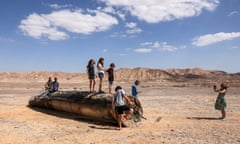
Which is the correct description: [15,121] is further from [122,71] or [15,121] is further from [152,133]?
[122,71]

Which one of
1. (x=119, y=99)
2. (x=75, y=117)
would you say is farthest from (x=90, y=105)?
(x=119, y=99)

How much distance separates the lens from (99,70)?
43.5 feet

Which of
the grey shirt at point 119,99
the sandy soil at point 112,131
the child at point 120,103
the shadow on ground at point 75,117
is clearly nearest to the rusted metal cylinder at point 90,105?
the shadow on ground at point 75,117

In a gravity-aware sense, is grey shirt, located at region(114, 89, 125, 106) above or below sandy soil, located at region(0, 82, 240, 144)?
above

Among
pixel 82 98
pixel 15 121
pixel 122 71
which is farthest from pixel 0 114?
pixel 122 71

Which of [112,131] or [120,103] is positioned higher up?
[120,103]

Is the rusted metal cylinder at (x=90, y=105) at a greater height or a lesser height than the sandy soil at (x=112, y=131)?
greater

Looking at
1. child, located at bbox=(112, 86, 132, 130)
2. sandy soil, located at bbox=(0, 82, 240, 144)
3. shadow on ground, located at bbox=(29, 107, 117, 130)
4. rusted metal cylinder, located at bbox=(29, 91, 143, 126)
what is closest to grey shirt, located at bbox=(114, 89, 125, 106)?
child, located at bbox=(112, 86, 132, 130)

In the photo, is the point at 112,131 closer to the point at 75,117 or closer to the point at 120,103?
the point at 120,103

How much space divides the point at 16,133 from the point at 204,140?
6.30 meters

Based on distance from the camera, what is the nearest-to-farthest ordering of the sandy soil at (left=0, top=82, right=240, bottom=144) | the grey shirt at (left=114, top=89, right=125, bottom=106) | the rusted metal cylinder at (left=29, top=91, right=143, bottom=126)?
the sandy soil at (left=0, top=82, right=240, bottom=144) < the grey shirt at (left=114, top=89, right=125, bottom=106) < the rusted metal cylinder at (left=29, top=91, right=143, bottom=126)

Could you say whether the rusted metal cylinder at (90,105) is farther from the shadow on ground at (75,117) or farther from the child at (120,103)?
the child at (120,103)

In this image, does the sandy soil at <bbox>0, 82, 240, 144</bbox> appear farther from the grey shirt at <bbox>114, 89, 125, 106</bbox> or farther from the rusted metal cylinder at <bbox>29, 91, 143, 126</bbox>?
the grey shirt at <bbox>114, 89, 125, 106</bbox>

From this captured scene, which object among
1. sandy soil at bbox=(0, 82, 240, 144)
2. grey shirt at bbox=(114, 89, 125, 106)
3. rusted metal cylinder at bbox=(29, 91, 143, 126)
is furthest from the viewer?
rusted metal cylinder at bbox=(29, 91, 143, 126)
